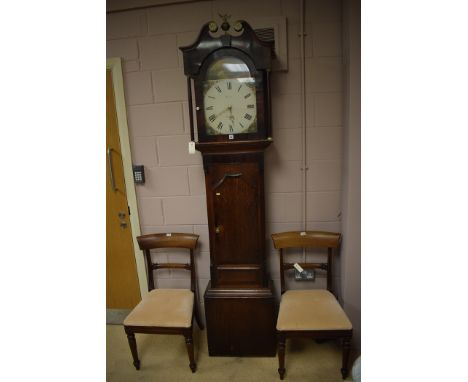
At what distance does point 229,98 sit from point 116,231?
1.25 m

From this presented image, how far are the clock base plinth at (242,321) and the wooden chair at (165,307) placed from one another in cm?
14

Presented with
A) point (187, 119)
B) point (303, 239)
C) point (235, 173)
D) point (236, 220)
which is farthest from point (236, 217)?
point (187, 119)

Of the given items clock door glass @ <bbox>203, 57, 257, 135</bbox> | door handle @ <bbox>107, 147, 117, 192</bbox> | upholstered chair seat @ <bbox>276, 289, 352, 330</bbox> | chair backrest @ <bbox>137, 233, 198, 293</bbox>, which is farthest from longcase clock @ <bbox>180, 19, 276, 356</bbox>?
door handle @ <bbox>107, 147, 117, 192</bbox>

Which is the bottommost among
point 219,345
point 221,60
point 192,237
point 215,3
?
point 219,345

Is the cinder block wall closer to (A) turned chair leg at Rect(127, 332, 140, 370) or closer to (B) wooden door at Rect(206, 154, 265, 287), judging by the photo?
(B) wooden door at Rect(206, 154, 265, 287)

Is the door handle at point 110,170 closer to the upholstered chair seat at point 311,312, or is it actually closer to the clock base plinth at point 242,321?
the clock base plinth at point 242,321

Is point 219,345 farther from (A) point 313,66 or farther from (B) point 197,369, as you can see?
(A) point 313,66

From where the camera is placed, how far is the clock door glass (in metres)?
1.31

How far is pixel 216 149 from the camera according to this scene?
139cm

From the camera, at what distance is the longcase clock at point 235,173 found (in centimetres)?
130

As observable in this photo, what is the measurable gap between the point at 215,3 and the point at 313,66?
2.27ft

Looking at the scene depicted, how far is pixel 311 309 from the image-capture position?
4.67 feet

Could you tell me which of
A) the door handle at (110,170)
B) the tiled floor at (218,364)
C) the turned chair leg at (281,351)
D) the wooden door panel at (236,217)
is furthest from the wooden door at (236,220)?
the door handle at (110,170)

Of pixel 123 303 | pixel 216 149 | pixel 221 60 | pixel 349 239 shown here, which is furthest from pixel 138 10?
pixel 123 303
